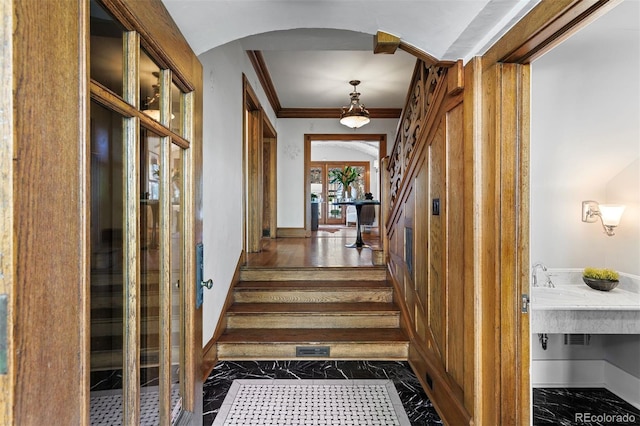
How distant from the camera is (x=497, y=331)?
150cm

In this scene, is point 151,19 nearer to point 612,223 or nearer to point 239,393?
point 239,393

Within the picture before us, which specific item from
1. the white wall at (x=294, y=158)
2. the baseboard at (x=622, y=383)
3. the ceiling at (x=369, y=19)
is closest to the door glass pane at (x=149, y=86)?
the ceiling at (x=369, y=19)

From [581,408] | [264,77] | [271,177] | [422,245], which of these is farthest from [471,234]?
[271,177]

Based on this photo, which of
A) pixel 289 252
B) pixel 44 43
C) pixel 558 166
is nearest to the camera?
pixel 44 43

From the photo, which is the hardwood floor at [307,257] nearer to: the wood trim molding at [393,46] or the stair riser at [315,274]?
the stair riser at [315,274]

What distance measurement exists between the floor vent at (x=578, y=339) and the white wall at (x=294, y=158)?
16.3 ft

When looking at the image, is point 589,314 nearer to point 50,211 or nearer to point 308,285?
point 308,285

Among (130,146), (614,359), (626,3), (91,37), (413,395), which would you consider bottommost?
(413,395)

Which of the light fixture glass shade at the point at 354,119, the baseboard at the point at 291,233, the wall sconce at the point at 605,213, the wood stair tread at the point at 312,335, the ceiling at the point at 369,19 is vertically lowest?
the wood stair tread at the point at 312,335

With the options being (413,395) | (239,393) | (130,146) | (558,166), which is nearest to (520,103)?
(558,166)

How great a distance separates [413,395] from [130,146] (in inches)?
86.4

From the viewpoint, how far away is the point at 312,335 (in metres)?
2.88

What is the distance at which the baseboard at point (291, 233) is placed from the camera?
684 centimetres

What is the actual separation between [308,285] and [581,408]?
7.17 ft
